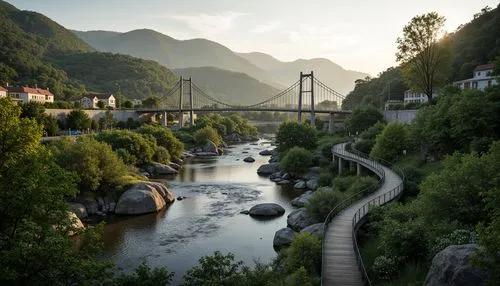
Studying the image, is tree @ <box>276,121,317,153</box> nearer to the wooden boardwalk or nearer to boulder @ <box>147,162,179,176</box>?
boulder @ <box>147,162,179,176</box>

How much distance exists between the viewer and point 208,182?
2084 inches

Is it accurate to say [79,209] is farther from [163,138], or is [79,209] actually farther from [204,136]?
[204,136]

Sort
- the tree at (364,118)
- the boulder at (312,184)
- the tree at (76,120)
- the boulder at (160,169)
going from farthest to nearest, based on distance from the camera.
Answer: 1. the tree at (76,120)
2. the tree at (364,118)
3. the boulder at (160,169)
4. the boulder at (312,184)

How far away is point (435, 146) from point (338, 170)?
57.0ft

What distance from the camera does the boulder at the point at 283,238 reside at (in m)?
28.1

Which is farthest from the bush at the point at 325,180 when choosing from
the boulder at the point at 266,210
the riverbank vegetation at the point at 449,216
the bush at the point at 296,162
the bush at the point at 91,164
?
the bush at the point at 91,164

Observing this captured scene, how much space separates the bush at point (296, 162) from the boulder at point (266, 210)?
55.5ft

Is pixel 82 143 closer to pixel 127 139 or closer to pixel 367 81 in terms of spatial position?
pixel 127 139

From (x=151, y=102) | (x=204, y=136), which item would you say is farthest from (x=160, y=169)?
(x=151, y=102)

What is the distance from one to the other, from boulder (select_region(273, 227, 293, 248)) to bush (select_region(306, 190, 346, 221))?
2483 millimetres

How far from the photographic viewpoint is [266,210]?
36.5m

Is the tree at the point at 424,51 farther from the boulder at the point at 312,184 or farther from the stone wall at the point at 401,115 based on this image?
the boulder at the point at 312,184

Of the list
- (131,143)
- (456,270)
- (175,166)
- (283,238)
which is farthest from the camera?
(175,166)

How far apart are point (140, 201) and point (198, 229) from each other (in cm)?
801
